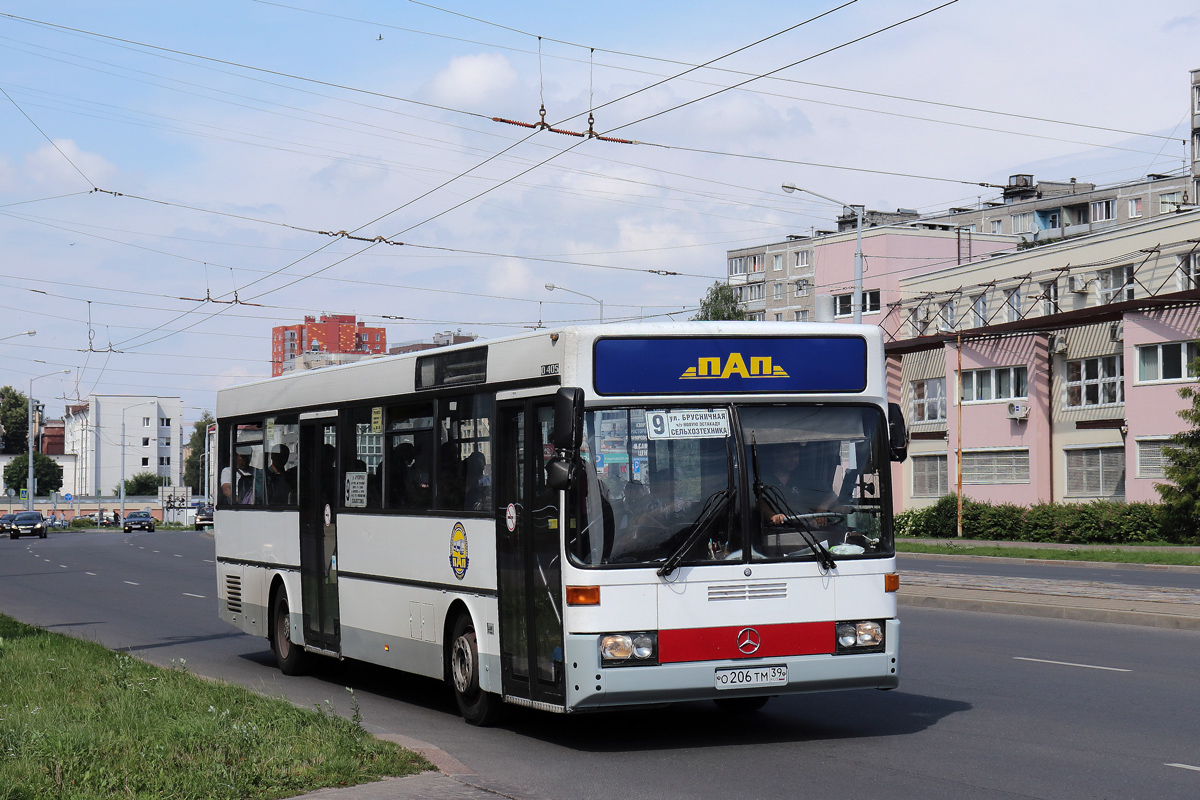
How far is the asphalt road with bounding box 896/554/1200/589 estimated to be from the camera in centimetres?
2477

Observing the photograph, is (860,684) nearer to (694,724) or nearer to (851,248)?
(694,724)

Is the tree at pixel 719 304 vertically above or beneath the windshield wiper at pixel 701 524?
above

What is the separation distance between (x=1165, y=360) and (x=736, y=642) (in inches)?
1535

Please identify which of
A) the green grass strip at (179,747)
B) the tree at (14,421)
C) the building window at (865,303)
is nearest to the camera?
the green grass strip at (179,747)

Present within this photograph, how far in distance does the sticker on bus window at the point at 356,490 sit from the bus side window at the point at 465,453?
1.55 m

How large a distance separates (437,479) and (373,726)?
226cm

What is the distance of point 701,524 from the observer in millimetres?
8875

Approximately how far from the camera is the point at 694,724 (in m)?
10.2

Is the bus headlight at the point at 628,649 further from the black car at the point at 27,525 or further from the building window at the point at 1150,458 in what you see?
the black car at the point at 27,525

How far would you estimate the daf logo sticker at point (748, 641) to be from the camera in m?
8.88

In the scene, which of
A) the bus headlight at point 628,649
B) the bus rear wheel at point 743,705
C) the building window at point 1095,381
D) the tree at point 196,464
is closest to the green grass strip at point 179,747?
the bus headlight at point 628,649

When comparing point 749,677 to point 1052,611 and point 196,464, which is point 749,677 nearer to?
point 1052,611

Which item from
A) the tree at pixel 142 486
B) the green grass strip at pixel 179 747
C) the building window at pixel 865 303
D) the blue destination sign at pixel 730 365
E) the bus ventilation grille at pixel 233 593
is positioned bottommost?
the tree at pixel 142 486

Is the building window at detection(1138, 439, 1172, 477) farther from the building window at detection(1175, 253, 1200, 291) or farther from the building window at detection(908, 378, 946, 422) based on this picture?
the building window at detection(908, 378, 946, 422)
